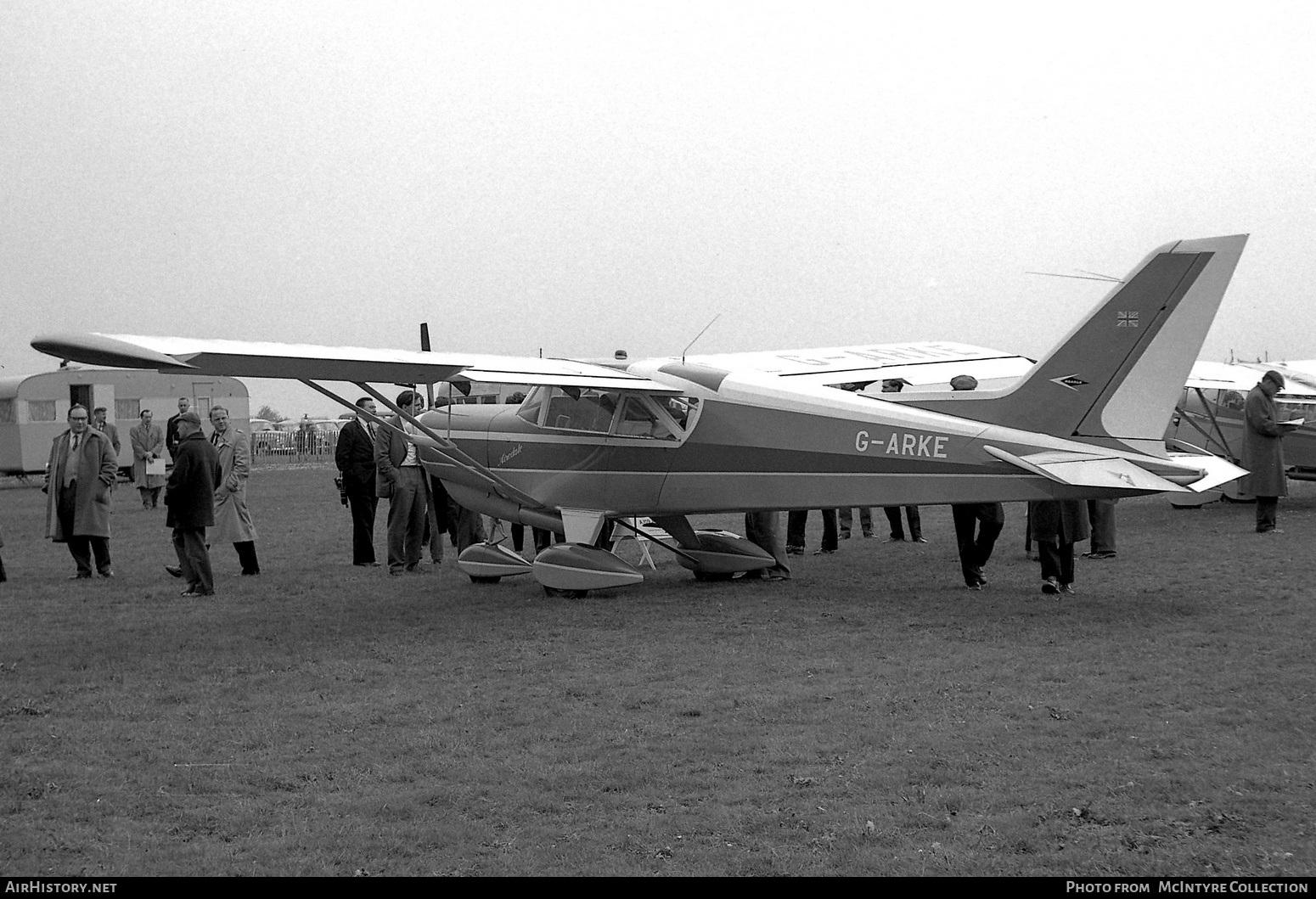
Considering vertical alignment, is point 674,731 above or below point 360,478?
below

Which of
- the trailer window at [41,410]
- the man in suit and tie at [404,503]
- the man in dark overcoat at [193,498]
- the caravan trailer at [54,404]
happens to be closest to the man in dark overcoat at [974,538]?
the man in suit and tie at [404,503]

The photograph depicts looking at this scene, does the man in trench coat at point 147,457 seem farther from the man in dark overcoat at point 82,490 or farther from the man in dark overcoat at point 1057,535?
the man in dark overcoat at point 1057,535

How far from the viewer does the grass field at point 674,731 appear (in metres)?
4.36

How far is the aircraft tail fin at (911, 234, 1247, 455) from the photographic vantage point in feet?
29.9

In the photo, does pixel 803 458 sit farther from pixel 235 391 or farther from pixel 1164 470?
pixel 235 391

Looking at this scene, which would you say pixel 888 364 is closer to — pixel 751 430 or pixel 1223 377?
pixel 1223 377

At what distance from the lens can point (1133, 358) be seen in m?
9.37

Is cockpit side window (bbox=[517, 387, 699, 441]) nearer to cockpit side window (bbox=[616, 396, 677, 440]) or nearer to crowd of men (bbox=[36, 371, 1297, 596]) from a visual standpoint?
cockpit side window (bbox=[616, 396, 677, 440])

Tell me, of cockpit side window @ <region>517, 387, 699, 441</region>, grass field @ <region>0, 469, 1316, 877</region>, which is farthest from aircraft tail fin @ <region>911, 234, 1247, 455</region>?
cockpit side window @ <region>517, 387, 699, 441</region>

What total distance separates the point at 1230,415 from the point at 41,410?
27.4 meters

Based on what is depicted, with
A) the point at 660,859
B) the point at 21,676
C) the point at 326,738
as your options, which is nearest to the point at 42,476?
the point at 21,676

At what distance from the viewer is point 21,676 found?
767cm

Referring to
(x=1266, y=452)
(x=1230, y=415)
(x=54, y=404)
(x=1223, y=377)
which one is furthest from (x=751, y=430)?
(x=54, y=404)
